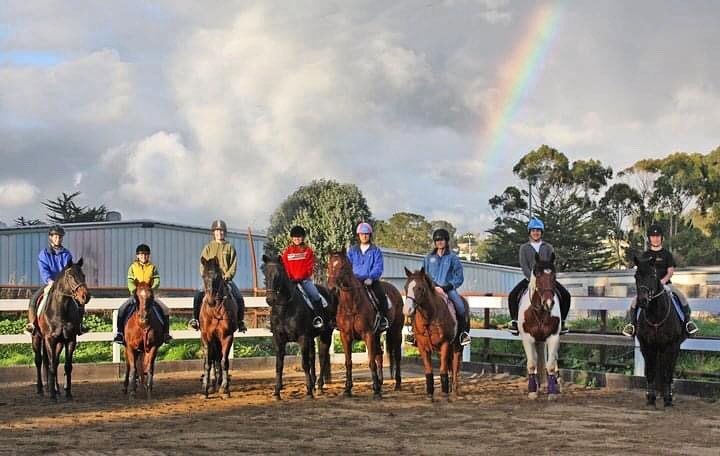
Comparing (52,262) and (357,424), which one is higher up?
(52,262)

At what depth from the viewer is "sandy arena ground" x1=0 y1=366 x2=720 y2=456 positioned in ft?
29.2

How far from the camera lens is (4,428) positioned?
10.4 metres

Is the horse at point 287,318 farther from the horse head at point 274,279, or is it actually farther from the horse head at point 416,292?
the horse head at point 416,292

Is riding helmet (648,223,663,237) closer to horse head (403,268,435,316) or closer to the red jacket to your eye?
horse head (403,268,435,316)

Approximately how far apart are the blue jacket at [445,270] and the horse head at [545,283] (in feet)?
3.96

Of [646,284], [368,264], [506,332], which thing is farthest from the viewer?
[506,332]

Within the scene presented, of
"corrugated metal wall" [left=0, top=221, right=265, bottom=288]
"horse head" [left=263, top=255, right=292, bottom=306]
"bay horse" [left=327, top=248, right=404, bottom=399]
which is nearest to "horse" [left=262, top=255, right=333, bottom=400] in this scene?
"horse head" [left=263, top=255, right=292, bottom=306]

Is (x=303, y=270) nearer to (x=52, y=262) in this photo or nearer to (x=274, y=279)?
(x=274, y=279)

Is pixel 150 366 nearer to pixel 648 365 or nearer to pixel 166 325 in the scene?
pixel 166 325

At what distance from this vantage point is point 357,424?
1065 cm

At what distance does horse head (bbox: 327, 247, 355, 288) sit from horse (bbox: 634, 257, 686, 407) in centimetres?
408

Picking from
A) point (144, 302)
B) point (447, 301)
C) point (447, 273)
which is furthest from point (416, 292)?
point (144, 302)

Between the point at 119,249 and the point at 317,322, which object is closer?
the point at 317,322

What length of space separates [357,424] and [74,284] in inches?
203
